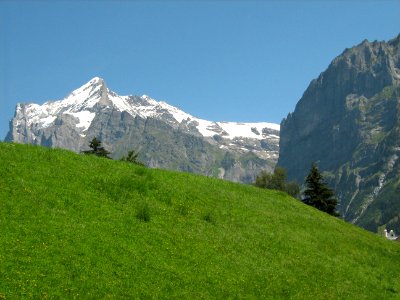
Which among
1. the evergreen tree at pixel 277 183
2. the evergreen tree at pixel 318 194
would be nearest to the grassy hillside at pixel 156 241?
the evergreen tree at pixel 318 194

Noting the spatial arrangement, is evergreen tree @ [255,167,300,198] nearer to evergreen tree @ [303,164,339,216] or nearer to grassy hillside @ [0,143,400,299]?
evergreen tree @ [303,164,339,216]

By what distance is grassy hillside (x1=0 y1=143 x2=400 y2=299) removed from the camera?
24031 mm

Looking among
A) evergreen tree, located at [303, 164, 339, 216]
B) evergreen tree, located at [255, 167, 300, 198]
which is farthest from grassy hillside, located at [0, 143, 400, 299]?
evergreen tree, located at [255, 167, 300, 198]

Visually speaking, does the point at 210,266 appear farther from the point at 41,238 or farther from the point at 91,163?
the point at 91,163

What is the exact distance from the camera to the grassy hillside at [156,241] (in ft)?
78.8

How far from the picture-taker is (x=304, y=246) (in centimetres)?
3653

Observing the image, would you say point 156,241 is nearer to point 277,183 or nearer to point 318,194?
point 318,194

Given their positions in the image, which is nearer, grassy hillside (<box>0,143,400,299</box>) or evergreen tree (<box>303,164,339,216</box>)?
grassy hillside (<box>0,143,400,299</box>)

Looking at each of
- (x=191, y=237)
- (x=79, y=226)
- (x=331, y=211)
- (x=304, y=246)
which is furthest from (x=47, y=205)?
(x=331, y=211)

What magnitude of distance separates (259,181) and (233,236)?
137441mm

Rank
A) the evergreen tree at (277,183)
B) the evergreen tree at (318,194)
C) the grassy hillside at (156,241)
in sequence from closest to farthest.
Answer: the grassy hillside at (156,241), the evergreen tree at (318,194), the evergreen tree at (277,183)

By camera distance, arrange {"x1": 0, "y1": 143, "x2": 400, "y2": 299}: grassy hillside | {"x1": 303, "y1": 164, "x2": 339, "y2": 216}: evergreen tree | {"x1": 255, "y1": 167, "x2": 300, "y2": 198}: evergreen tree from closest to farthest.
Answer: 1. {"x1": 0, "y1": 143, "x2": 400, "y2": 299}: grassy hillside
2. {"x1": 303, "y1": 164, "x2": 339, "y2": 216}: evergreen tree
3. {"x1": 255, "y1": 167, "x2": 300, "y2": 198}: evergreen tree

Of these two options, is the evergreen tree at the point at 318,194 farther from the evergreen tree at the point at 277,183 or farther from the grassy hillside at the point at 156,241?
the evergreen tree at the point at 277,183

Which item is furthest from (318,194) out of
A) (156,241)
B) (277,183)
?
(277,183)
